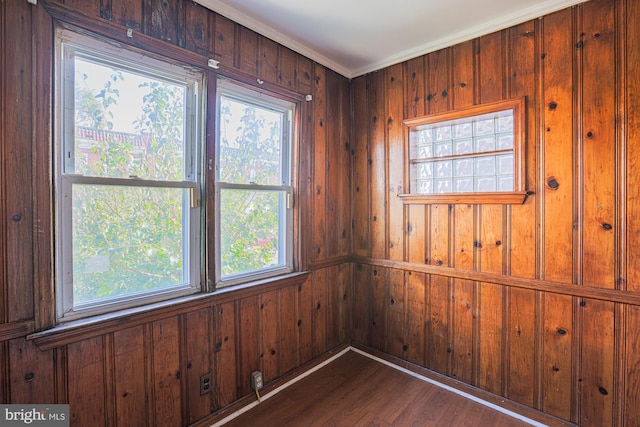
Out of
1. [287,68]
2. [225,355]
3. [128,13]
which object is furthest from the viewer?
[287,68]

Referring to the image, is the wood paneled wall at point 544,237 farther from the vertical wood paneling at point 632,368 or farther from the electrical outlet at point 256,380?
the electrical outlet at point 256,380

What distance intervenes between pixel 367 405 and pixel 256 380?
2.66 ft

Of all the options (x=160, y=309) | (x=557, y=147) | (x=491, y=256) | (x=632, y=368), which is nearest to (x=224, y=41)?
(x=160, y=309)

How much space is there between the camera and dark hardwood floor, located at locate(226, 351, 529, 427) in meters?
2.01

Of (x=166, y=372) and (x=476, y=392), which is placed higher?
(x=166, y=372)

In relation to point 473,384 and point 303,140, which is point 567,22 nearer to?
point 303,140

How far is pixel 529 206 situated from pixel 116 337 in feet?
8.56

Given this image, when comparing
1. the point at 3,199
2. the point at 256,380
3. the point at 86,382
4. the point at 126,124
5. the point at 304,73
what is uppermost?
the point at 304,73

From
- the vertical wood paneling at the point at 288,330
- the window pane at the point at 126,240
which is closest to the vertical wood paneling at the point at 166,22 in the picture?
the window pane at the point at 126,240

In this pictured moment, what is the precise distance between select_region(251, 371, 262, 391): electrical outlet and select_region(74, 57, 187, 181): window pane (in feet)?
4.76

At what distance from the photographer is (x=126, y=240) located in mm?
1658

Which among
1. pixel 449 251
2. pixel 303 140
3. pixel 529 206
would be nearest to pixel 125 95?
pixel 303 140

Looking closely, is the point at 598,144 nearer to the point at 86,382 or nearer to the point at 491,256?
the point at 491,256

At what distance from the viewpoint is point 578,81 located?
1.89 metres
